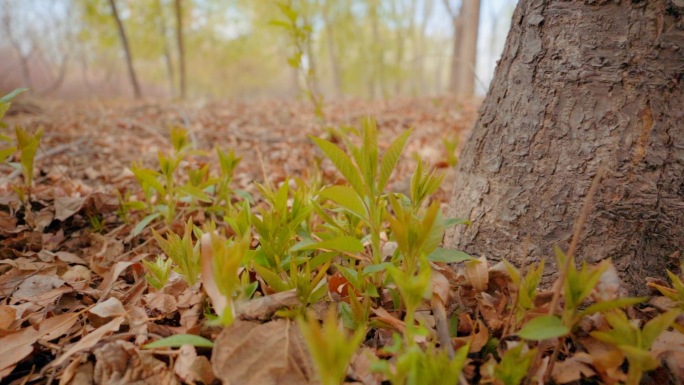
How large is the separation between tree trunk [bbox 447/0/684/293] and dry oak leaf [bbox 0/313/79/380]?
53.8 inches

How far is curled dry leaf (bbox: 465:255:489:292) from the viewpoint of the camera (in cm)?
110

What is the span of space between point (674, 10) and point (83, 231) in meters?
2.41

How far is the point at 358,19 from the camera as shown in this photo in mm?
18922

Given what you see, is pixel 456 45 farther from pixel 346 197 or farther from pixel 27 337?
pixel 27 337

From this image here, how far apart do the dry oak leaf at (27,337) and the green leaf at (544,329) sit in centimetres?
120

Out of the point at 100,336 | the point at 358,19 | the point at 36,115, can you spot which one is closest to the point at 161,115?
the point at 36,115

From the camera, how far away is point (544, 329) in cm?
79

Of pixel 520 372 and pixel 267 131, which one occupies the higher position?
pixel 267 131

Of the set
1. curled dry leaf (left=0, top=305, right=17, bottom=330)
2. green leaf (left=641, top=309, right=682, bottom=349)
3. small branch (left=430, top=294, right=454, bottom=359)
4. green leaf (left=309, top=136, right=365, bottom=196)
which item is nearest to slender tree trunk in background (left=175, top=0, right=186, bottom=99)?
curled dry leaf (left=0, top=305, right=17, bottom=330)

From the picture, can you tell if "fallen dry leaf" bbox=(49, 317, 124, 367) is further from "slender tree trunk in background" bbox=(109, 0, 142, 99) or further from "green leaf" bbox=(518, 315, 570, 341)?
"slender tree trunk in background" bbox=(109, 0, 142, 99)

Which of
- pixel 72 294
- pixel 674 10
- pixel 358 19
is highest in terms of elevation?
pixel 358 19

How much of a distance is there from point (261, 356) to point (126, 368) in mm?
333

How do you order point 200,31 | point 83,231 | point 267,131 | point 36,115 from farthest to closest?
point 200,31, point 36,115, point 267,131, point 83,231

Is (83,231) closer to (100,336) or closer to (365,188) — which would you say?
(100,336)
